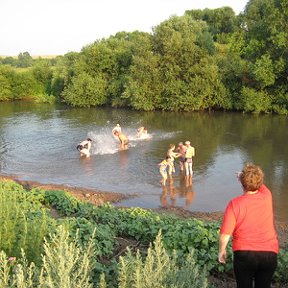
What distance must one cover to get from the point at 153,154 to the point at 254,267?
57.6 feet

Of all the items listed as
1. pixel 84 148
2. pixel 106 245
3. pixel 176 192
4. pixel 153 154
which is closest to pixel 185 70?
pixel 153 154

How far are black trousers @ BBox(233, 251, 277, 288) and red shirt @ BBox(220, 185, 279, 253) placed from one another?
7 cm

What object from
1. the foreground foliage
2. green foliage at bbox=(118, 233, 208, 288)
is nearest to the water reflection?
the foreground foliage

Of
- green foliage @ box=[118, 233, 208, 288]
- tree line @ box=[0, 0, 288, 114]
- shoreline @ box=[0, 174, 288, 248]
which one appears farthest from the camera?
tree line @ box=[0, 0, 288, 114]

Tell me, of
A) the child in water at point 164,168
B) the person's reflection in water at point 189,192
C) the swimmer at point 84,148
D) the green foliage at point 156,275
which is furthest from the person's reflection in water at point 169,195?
the green foliage at point 156,275

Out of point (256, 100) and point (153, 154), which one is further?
point (256, 100)

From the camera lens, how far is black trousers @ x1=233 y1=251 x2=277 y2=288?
4812 millimetres

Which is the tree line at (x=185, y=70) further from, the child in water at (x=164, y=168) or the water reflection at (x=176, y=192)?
the child in water at (x=164, y=168)

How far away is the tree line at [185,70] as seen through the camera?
3734 cm

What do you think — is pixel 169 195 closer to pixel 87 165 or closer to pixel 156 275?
pixel 87 165

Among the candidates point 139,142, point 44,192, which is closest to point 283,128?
point 139,142

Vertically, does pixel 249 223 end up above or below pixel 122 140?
above

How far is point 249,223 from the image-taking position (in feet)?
15.8

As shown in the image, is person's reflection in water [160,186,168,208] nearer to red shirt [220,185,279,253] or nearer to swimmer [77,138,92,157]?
swimmer [77,138,92,157]
